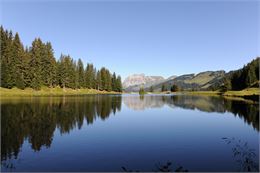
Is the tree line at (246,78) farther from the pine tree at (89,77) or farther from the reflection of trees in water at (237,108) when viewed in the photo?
the pine tree at (89,77)

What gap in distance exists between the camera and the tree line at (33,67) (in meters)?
90.9

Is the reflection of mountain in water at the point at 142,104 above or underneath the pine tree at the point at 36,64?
underneath

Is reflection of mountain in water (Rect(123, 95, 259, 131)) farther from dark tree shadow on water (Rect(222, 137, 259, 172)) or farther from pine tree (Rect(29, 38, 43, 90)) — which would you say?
pine tree (Rect(29, 38, 43, 90))

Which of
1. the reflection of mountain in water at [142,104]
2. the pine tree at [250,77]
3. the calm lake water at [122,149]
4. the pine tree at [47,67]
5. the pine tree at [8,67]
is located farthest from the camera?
the pine tree at [250,77]

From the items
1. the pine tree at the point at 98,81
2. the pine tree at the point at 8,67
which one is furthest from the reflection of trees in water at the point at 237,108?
the pine tree at the point at 98,81

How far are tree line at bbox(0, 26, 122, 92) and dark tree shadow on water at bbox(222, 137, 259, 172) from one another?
8782 cm

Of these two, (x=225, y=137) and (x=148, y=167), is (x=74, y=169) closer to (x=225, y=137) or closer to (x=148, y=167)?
(x=148, y=167)

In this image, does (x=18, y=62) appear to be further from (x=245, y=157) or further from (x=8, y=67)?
(x=245, y=157)

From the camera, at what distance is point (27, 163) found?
45.0ft

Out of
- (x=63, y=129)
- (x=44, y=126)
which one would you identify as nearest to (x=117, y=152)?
(x=63, y=129)

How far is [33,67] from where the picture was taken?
10475cm

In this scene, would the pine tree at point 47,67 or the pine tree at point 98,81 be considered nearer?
the pine tree at point 47,67

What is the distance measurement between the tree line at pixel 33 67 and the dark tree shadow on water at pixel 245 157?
8782 centimetres

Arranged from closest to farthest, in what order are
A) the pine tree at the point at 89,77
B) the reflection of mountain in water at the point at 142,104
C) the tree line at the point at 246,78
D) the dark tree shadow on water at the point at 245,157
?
the dark tree shadow on water at the point at 245,157, the reflection of mountain in water at the point at 142,104, the tree line at the point at 246,78, the pine tree at the point at 89,77
